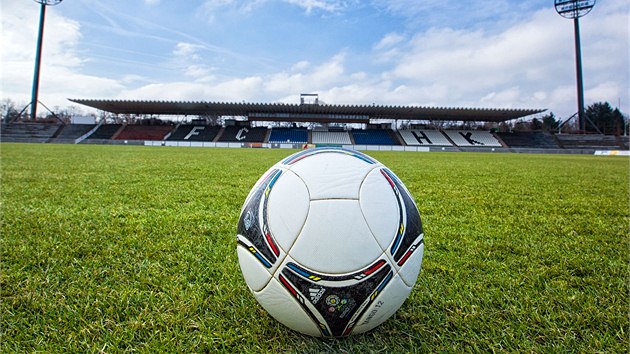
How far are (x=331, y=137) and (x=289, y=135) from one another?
528 cm

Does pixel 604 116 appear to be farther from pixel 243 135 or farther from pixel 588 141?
pixel 243 135

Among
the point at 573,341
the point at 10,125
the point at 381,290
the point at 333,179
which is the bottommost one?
the point at 573,341

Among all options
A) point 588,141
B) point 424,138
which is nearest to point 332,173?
point 424,138

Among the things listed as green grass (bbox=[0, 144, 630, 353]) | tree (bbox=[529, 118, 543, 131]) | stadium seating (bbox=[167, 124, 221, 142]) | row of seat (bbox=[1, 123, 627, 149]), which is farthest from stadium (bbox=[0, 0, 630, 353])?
tree (bbox=[529, 118, 543, 131])

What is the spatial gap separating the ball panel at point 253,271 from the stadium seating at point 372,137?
39882 millimetres

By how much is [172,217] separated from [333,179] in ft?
8.19

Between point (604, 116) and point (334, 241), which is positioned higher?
point (604, 116)

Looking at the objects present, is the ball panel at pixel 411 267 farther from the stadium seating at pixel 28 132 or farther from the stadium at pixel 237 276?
the stadium seating at pixel 28 132

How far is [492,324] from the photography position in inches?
59.4

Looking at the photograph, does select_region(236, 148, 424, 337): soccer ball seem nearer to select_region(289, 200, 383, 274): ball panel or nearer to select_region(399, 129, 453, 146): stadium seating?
select_region(289, 200, 383, 274): ball panel

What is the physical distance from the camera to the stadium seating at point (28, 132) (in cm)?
3606

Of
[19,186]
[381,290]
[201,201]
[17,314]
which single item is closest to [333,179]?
[381,290]

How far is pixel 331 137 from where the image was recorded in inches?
1662

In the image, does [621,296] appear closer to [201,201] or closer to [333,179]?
[333,179]
